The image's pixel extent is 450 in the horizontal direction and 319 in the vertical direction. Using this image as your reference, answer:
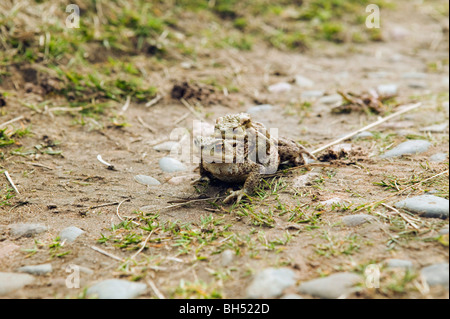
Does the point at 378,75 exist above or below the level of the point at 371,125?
above

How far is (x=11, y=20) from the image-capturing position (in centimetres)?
539

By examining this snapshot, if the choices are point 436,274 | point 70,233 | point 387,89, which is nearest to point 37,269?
point 70,233

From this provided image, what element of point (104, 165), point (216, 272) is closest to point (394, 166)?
point (216, 272)

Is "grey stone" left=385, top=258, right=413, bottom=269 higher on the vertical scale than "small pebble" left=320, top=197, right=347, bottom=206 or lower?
higher

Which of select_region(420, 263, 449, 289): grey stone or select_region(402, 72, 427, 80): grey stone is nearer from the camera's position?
select_region(420, 263, 449, 289): grey stone

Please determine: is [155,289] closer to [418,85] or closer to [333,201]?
[333,201]

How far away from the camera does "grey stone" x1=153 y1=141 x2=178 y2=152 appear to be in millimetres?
4227

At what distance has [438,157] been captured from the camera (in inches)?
138

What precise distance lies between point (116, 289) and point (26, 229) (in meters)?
1.06

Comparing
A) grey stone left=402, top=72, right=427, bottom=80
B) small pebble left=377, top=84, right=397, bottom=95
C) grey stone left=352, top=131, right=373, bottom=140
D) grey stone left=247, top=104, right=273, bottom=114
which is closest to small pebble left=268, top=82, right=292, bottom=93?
grey stone left=247, top=104, right=273, bottom=114

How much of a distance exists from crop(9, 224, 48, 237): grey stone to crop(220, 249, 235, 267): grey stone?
4.49 feet

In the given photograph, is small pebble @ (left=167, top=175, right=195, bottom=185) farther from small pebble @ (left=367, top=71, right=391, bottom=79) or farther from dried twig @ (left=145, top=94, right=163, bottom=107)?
small pebble @ (left=367, top=71, right=391, bottom=79)

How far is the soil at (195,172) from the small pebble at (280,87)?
11 centimetres

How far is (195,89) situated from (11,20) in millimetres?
2683
